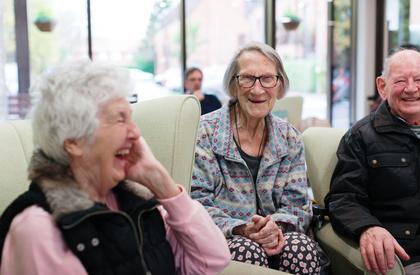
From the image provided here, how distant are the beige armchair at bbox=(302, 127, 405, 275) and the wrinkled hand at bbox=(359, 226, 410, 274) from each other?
0.40 ft

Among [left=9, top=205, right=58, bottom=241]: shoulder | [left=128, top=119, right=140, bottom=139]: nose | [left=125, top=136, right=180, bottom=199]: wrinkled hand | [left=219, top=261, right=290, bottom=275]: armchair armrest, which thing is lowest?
[left=219, top=261, right=290, bottom=275]: armchair armrest

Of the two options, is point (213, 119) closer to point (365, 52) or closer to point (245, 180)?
point (245, 180)

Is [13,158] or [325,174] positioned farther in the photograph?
[325,174]

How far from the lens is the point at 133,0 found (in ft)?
20.0

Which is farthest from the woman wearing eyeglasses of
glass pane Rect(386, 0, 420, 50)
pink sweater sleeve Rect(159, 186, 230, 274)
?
glass pane Rect(386, 0, 420, 50)

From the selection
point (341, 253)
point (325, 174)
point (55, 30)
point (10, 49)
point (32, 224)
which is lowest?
point (341, 253)

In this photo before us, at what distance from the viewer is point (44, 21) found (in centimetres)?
571

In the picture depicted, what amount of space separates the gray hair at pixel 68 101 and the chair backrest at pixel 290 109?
Answer: 2921mm

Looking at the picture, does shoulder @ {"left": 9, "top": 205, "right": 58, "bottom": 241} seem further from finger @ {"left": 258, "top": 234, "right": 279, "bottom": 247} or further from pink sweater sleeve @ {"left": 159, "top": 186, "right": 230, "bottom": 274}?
finger @ {"left": 258, "top": 234, "right": 279, "bottom": 247}

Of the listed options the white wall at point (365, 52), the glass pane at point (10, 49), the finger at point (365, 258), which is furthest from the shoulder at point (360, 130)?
the white wall at point (365, 52)

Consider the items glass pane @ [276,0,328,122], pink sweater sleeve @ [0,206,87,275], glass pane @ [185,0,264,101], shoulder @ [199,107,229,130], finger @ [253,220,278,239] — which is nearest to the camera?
pink sweater sleeve @ [0,206,87,275]

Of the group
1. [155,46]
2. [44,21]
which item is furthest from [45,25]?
[155,46]

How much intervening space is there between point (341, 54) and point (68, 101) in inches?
258

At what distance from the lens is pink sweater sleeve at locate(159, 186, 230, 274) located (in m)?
1.30
